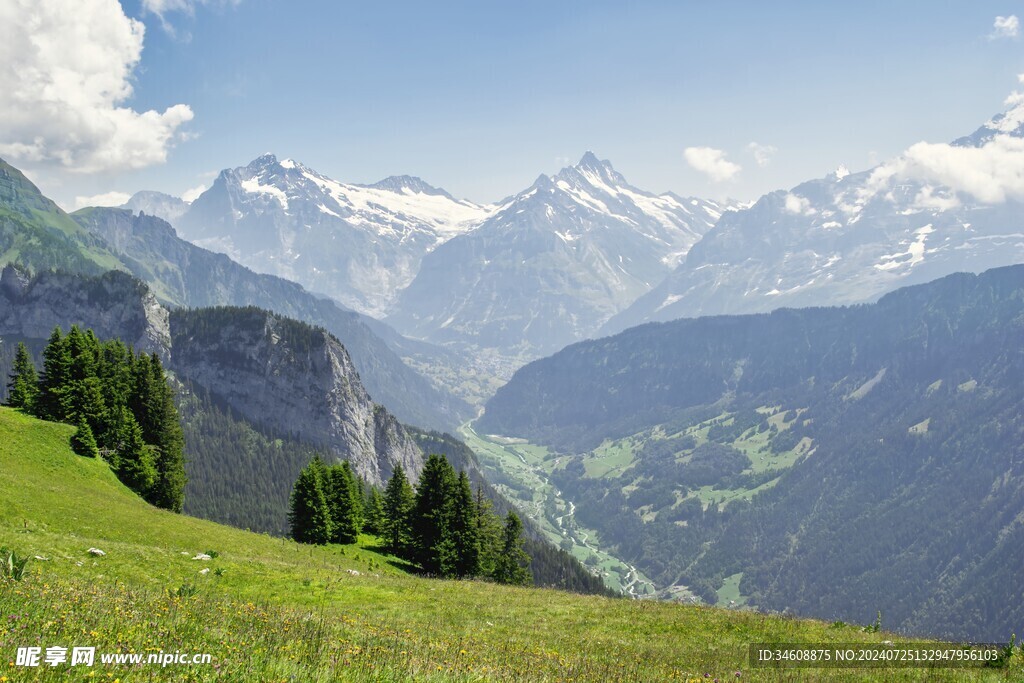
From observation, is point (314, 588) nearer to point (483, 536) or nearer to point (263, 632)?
point (263, 632)

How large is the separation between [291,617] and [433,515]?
46845mm

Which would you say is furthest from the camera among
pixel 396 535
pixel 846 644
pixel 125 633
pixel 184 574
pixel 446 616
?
pixel 396 535

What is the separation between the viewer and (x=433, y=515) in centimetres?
6525

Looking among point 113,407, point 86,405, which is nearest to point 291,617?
point 86,405

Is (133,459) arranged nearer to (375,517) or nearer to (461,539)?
(375,517)

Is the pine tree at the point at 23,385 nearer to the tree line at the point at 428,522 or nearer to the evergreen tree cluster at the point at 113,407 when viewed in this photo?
the evergreen tree cluster at the point at 113,407

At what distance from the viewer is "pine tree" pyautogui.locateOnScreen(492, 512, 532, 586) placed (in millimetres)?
74688

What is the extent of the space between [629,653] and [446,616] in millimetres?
8724

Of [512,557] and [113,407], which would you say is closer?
[113,407]

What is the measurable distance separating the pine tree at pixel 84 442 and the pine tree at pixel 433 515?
105 ft

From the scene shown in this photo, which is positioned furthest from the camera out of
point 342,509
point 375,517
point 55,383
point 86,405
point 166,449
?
point 375,517

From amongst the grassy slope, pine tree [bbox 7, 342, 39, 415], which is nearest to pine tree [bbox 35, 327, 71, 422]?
pine tree [bbox 7, 342, 39, 415]

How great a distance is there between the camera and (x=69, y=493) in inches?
1828

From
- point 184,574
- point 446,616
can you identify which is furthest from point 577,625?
point 184,574
